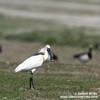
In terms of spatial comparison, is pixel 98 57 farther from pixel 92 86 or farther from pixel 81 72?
pixel 92 86

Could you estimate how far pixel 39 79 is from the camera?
1491cm

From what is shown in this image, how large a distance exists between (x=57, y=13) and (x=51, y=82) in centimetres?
3463

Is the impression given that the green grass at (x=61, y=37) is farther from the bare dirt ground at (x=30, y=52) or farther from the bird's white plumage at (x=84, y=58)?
the bird's white plumage at (x=84, y=58)

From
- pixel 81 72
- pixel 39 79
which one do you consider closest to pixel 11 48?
pixel 81 72

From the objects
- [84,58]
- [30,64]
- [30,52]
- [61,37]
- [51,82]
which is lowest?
[51,82]

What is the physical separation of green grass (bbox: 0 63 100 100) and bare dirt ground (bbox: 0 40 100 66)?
27.4ft

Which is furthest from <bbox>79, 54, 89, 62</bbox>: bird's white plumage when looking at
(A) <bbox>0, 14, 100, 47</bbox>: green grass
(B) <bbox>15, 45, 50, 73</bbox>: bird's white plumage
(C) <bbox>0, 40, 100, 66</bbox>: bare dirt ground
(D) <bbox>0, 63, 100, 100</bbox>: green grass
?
(B) <bbox>15, 45, 50, 73</bbox>: bird's white plumage

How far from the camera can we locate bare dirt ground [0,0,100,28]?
138ft

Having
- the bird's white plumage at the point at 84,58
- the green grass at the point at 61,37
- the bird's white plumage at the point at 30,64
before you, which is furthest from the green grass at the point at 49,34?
the bird's white plumage at the point at 30,64

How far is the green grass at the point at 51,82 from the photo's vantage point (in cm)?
1198

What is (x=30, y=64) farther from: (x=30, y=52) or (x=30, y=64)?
(x=30, y=52)

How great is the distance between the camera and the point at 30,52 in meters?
29.3

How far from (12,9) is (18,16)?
6.45 m

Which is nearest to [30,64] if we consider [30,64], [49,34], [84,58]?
[30,64]
